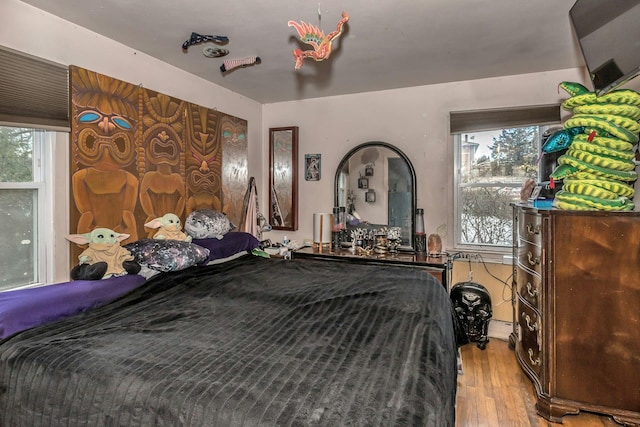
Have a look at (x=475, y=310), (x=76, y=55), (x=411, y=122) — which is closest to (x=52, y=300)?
(x=76, y=55)

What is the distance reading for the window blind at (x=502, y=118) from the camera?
3170 millimetres

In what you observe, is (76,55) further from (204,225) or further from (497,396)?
(497,396)

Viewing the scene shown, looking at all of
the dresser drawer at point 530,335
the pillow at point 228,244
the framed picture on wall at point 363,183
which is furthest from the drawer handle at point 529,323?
the pillow at point 228,244

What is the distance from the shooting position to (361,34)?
2.46 meters

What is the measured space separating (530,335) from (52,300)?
2866 millimetres

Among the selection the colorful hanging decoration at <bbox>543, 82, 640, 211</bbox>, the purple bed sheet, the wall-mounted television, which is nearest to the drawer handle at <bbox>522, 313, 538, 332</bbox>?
the colorful hanging decoration at <bbox>543, 82, 640, 211</bbox>

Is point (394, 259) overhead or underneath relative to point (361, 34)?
underneath

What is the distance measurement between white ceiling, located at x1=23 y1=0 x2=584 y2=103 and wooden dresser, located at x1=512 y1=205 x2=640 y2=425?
128cm

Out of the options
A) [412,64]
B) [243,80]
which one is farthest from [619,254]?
[243,80]

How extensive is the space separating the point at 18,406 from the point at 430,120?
11.8ft

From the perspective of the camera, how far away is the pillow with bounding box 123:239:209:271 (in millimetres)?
2338

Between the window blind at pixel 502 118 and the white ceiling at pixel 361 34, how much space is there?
33 cm

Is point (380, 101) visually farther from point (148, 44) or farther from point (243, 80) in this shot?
point (148, 44)

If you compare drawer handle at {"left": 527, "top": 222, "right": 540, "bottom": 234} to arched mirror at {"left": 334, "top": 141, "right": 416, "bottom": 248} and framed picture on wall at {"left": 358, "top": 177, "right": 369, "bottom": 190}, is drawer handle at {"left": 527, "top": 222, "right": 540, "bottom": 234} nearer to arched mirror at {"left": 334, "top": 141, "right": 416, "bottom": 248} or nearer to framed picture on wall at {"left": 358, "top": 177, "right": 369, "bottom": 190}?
arched mirror at {"left": 334, "top": 141, "right": 416, "bottom": 248}
